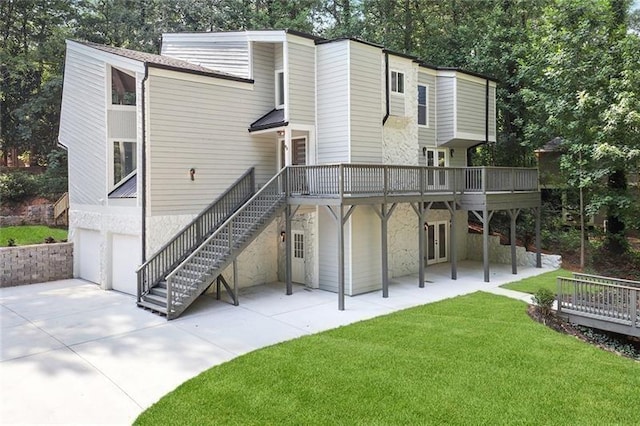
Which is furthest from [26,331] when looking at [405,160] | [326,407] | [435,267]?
[435,267]

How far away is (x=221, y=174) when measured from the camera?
44.0ft

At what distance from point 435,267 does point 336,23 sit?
56.7 feet

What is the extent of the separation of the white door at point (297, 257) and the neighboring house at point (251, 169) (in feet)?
0.15

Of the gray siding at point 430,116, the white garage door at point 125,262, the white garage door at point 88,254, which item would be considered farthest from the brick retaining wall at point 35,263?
the gray siding at point 430,116

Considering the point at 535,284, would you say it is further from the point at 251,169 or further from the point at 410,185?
the point at 251,169

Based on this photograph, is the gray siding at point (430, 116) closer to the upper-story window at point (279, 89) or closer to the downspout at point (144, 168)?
the upper-story window at point (279, 89)

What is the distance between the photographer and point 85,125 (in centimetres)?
1491

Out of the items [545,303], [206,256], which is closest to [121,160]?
[206,256]

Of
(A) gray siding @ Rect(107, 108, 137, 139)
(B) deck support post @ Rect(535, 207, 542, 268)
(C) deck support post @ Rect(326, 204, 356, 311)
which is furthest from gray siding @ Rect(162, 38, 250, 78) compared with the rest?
(B) deck support post @ Rect(535, 207, 542, 268)

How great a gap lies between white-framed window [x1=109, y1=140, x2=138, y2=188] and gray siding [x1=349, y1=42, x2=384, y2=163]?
697 centimetres

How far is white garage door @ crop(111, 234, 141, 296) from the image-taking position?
13.2 metres

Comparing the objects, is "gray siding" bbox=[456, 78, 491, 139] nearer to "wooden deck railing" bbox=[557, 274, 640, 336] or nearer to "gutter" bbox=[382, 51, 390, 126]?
"gutter" bbox=[382, 51, 390, 126]

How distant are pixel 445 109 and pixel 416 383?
12.4m

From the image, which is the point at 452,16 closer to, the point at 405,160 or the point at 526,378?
the point at 405,160
